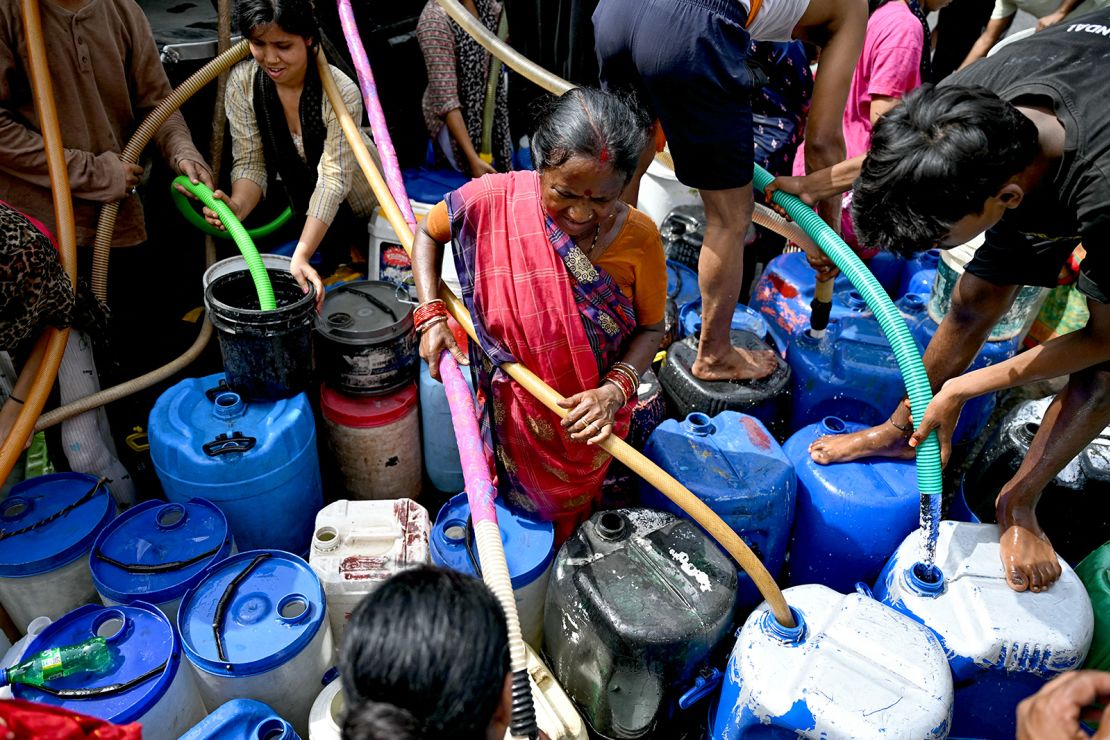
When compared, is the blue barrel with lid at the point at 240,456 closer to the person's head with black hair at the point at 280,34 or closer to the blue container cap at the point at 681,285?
the person's head with black hair at the point at 280,34

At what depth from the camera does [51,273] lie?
235 cm

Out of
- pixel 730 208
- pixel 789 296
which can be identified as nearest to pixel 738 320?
pixel 789 296

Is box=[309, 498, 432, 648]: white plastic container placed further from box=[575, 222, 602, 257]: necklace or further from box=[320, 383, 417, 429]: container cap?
box=[575, 222, 602, 257]: necklace

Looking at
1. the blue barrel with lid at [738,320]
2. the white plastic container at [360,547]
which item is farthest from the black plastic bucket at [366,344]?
the blue barrel with lid at [738,320]

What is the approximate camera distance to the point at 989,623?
207cm

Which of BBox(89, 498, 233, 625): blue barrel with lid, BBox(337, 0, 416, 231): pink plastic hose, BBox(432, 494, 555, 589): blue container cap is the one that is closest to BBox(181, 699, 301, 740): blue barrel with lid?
BBox(89, 498, 233, 625): blue barrel with lid

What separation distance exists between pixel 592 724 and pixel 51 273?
2194 millimetres

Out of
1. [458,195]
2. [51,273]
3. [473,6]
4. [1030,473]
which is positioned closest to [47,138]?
[51,273]

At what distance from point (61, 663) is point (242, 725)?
1.63ft

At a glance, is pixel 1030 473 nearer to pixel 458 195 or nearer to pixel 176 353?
pixel 458 195

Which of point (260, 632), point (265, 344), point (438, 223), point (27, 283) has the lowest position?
point (260, 632)

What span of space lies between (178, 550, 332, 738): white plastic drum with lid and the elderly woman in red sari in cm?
74

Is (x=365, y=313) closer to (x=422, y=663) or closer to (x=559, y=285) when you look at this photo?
(x=559, y=285)

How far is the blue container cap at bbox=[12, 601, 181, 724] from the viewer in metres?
1.81
